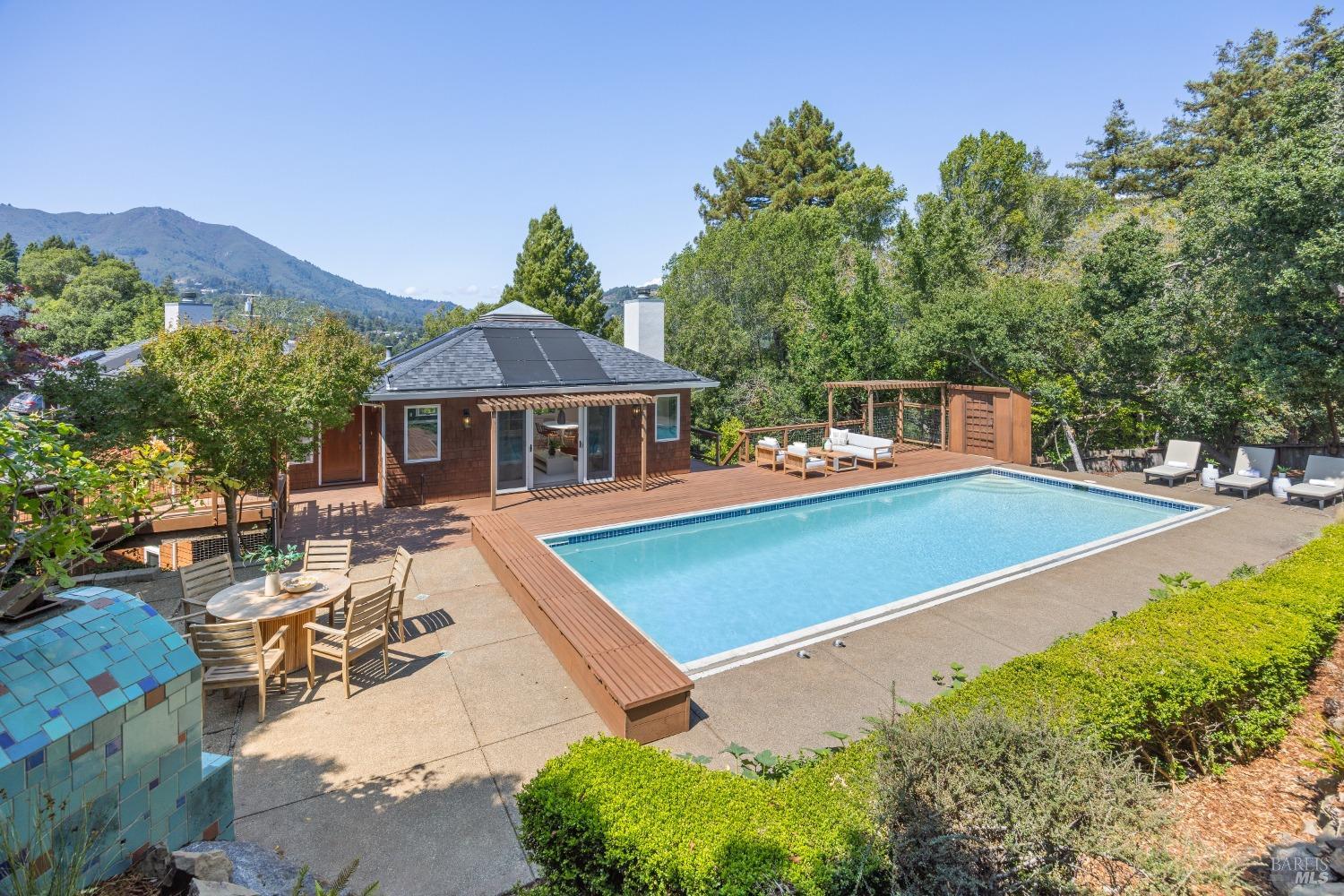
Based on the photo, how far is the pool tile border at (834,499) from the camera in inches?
440

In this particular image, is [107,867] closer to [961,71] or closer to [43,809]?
[43,809]

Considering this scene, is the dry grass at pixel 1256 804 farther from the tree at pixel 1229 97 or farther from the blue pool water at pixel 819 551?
the tree at pixel 1229 97

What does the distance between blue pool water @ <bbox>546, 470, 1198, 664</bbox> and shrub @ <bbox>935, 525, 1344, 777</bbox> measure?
347 cm

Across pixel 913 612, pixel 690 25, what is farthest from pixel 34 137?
pixel 913 612

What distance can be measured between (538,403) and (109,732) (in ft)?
34.4

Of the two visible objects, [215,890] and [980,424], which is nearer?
[215,890]

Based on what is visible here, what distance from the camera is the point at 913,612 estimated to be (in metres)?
7.61

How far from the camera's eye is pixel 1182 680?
4344 mm

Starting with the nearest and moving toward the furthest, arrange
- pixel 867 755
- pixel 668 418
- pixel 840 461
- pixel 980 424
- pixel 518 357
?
pixel 867 755, pixel 518 357, pixel 668 418, pixel 840 461, pixel 980 424

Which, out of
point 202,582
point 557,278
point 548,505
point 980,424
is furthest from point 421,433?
point 557,278

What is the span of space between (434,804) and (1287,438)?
68.1 ft

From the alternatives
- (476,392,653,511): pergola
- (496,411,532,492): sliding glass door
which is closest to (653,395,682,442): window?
(476,392,653,511): pergola

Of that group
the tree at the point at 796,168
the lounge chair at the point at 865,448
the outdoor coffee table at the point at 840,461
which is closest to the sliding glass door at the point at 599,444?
the outdoor coffee table at the point at 840,461

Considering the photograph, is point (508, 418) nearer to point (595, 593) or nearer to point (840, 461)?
point (595, 593)
